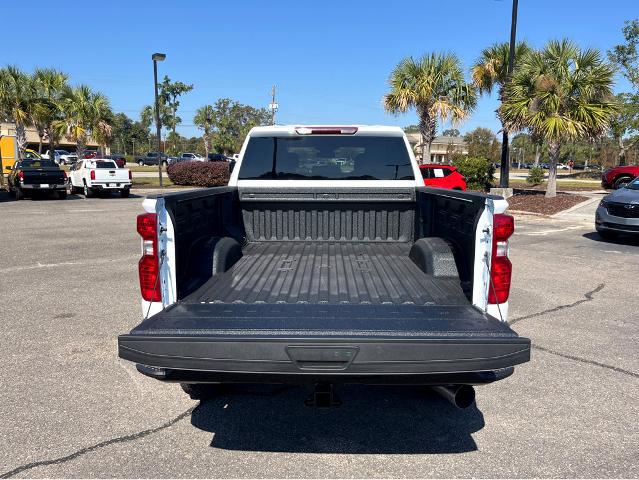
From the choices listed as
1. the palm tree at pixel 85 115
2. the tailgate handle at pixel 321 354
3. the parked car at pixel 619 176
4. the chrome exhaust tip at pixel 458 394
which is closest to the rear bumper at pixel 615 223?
the chrome exhaust tip at pixel 458 394

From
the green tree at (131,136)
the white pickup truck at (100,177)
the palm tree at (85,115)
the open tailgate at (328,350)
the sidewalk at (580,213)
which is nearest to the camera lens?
the open tailgate at (328,350)

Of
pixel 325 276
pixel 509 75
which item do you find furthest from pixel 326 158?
pixel 509 75

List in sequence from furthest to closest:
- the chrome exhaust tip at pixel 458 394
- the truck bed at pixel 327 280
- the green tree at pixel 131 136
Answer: the green tree at pixel 131 136, the truck bed at pixel 327 280, the chrome exhaust tip at pixel 458 394

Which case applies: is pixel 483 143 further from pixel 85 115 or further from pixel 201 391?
pixel 201 391

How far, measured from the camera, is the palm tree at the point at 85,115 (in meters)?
29.2

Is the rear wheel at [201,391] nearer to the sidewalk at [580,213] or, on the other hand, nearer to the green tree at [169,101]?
the sidewalk at [580,213]

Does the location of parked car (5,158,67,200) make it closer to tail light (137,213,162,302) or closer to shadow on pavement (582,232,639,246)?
shadow on pavement (582,232,639,246)

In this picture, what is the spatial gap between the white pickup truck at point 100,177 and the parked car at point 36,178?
1.38m

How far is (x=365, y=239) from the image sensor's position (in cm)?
496

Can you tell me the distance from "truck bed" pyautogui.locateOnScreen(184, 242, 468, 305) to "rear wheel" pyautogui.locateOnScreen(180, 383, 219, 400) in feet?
2.46

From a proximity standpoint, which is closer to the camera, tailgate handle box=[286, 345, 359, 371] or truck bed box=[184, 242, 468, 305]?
tailgate handle box=[286, 345, 359, 371]

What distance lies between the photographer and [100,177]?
22.7 metres

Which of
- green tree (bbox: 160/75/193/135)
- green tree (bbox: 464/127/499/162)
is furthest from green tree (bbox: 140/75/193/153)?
green tree (bbox: 464/127/499/162)

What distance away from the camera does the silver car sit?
35.1ft
